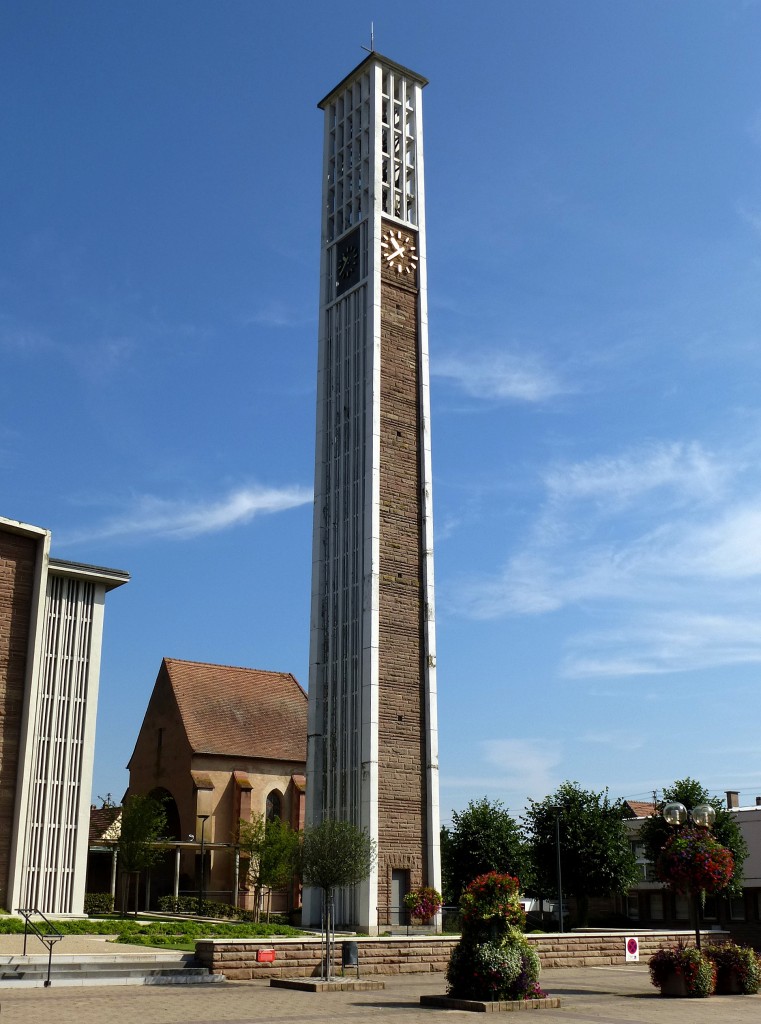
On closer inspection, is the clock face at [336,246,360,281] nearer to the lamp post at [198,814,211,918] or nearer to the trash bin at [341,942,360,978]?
the lamp post at [198,814,211,918]

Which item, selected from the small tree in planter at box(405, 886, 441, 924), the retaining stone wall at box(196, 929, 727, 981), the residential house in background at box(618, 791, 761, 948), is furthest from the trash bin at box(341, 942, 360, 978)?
the residential house in background at box(618, 791, 761, 948)

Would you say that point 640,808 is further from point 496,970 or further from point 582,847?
point 496,970

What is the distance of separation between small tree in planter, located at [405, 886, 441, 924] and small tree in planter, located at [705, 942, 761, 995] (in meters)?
18.6

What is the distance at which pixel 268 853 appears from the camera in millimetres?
47531

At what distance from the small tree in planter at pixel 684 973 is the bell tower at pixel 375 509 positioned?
1921cm

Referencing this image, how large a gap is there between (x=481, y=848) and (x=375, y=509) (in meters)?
19.4

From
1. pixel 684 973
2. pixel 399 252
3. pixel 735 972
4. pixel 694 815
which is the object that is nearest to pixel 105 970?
pixel 684 973

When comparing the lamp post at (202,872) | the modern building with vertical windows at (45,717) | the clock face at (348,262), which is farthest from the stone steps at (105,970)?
the clock face at (348,262)

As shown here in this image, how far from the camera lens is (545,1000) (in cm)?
1981

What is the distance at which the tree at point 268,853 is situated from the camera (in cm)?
4738

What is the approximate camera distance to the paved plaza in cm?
1697

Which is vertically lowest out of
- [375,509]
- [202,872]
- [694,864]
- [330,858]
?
[202,872]

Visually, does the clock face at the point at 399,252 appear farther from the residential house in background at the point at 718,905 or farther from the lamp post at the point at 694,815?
the residential house in background at the point at 718,905

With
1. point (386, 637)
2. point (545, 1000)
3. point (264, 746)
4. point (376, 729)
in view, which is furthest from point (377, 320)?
point (545, 1000)
